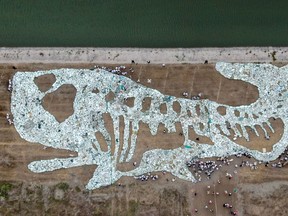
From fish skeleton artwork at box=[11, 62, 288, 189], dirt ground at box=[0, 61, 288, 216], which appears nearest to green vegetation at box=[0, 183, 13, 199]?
dirt ground at box=[0, 61, 288, 216]

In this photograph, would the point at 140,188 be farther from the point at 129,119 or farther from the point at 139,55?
the point at 139,55

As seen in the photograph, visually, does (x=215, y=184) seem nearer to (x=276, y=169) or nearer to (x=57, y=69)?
(x=276, y=169)

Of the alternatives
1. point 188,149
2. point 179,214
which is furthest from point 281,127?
point 179,214

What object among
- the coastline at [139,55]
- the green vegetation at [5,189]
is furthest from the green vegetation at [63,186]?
the coastline at [139,55]

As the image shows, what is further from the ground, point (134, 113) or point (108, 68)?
point (108, 68)

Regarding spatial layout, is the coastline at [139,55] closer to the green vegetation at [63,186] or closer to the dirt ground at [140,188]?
the dirt ground at [140,188]
